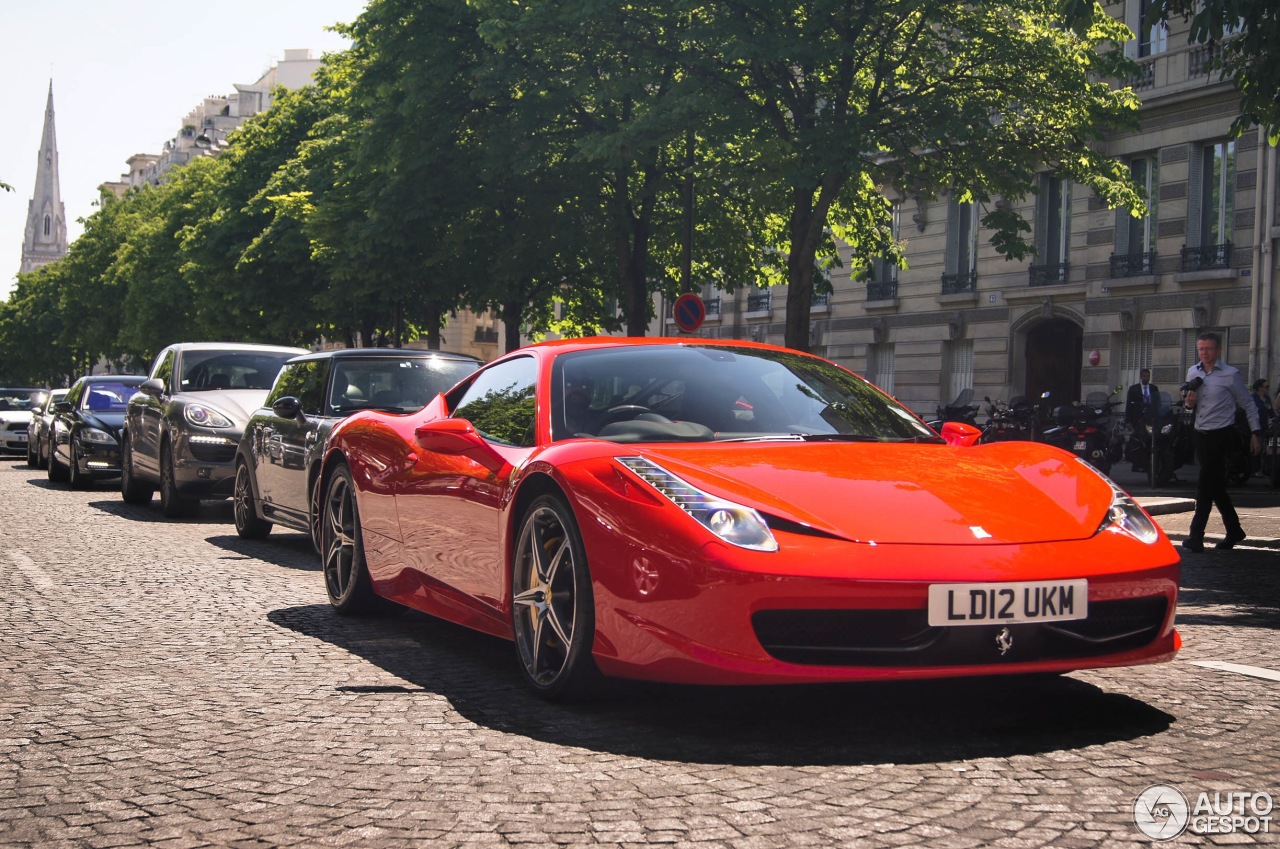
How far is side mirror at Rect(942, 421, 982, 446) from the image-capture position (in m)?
6.20

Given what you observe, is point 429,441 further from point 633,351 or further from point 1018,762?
point 1018,762

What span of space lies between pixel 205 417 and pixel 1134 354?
2166 cm

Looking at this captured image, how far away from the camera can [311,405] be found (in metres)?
11.6

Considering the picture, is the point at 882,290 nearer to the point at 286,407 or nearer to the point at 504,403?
the point at 286,407

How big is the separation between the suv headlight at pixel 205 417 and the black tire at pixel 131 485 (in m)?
2.29

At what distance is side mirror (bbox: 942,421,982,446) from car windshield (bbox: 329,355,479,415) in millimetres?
5891

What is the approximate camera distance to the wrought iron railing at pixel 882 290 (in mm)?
38844

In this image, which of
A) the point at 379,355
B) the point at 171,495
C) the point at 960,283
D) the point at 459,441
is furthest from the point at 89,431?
the point at 960,283

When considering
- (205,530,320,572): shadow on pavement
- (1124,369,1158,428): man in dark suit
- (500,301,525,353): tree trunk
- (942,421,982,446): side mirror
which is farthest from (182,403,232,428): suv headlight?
(500,301,525,353): tree trunk

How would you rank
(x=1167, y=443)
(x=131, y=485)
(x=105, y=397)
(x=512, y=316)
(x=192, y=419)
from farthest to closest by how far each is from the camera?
(x=512, y=316) < (x=105, y=397) < (x=1167, y=443) < (x=131, y=485) < (x=192, y=419)

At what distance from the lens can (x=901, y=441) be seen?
594cm

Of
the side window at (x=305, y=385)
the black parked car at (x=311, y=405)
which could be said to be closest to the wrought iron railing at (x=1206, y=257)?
the black parked car at (x=311, y=405)

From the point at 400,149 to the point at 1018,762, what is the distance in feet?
77.9

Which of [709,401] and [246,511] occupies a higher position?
[709,401]
